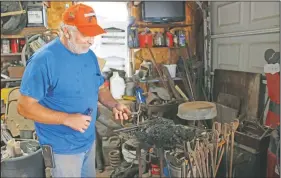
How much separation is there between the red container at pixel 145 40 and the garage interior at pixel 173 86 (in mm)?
12

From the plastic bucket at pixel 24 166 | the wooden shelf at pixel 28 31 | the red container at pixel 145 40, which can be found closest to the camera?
the plastic bucket at pixel 24 166

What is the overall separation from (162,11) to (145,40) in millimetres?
373

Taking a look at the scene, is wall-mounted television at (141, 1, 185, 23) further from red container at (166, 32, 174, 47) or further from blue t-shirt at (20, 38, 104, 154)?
blue t-shirt at (20, 38, 104, 154)

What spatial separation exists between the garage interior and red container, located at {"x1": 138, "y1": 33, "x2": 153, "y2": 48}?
12 mm

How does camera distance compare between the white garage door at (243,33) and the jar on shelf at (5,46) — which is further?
the jar on shelf at (5,46)

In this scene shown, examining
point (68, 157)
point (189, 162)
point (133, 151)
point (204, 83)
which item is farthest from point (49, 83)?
point (204, 83)

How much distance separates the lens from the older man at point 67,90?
0.97 m

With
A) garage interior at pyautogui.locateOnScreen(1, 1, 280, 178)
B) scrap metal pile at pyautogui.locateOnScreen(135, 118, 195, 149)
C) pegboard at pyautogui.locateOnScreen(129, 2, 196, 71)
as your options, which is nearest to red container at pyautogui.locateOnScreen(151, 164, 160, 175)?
garage interior at pyautogui.locateOnScreen(1, 1, 280, 178)

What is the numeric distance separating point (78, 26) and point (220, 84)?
209 centimetres

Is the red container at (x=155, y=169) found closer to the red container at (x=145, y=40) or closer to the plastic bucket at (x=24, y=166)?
the plastic bucket at (x=24, y=166)

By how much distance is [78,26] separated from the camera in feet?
3.25

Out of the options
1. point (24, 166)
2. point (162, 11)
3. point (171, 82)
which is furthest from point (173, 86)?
point (24, 166)

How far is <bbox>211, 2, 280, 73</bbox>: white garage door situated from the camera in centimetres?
207

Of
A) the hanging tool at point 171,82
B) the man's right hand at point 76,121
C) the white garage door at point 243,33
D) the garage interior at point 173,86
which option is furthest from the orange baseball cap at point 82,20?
the hanging tool at point 171,82
